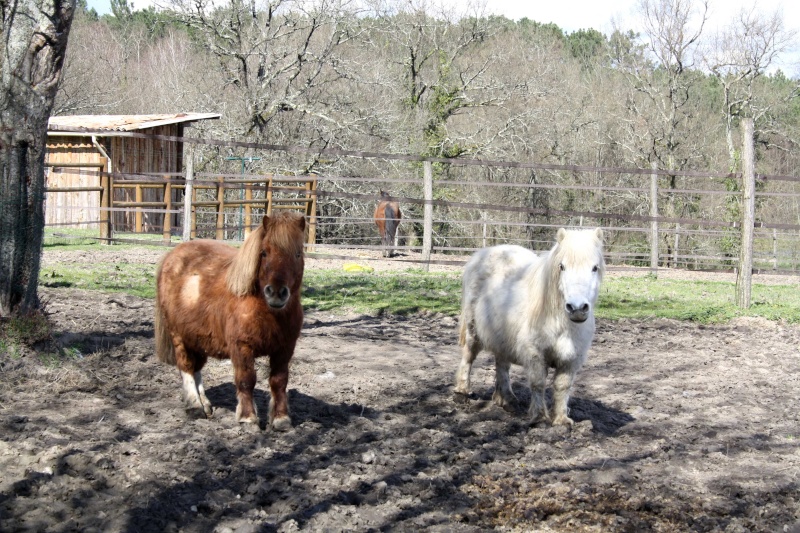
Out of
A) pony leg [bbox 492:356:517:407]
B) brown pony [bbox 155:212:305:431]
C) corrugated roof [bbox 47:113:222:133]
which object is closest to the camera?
brown pony [bbox 155:212:305:431]

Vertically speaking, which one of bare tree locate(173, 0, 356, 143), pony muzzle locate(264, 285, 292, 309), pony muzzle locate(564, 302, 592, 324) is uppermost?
bare tree locate(173, 0, 356, 143)

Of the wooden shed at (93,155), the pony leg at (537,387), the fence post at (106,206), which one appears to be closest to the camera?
the pony leg at (537,387)

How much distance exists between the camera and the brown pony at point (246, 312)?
13.9 feet

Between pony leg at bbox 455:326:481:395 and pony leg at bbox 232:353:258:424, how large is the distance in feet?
5.41

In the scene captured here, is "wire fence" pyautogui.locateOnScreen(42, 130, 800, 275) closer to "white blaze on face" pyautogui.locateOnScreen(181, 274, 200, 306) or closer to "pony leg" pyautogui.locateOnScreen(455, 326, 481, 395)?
"pony leg" pyautogui.locateOnScreen(455, 326, 481, 395)

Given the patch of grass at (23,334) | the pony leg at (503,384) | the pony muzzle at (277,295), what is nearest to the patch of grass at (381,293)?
the pony leg at (503,384)

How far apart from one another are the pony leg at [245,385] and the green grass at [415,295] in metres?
3.94

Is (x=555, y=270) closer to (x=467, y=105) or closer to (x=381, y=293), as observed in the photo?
(x=381, y=293)

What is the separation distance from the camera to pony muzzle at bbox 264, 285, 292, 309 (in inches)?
162

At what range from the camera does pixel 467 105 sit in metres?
25.9

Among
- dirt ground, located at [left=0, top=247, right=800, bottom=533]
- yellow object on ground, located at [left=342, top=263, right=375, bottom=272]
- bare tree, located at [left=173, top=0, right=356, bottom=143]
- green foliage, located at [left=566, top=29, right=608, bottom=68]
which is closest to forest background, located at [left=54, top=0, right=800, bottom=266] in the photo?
bare tree, located at [left=173, top=0, right=356, bottom=143]

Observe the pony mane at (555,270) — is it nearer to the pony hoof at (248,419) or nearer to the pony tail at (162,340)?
the pony hoof at (248,419)

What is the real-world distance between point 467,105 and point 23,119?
21.8 meters

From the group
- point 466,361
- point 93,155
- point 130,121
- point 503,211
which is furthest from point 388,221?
point 466,361
